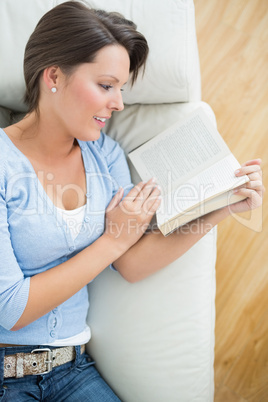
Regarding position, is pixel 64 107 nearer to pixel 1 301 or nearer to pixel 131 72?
pixel 131 72

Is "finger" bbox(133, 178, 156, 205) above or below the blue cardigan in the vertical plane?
above

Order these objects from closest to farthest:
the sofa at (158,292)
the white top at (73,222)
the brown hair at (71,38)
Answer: the brown hair at (71,38) < the white top at (73,222) < the sofa at (158,292)

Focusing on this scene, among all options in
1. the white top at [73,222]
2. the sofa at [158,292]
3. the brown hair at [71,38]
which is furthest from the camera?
the sofa at [158,292]

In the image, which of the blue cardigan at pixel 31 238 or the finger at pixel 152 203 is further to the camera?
the finger at pixel 152 203

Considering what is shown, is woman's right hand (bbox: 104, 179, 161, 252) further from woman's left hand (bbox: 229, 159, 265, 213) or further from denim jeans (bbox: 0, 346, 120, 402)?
denim jeans (bbox: 0, 346, 120, 402)

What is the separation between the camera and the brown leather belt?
0.94 m

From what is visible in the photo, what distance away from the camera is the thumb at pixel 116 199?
1.04m

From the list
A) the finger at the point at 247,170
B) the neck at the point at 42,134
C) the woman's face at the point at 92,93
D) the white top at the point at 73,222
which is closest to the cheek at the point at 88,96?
the woman's face at the point at 92,93

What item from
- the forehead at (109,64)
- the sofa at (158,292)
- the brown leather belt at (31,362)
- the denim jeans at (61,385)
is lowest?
the denim jeans at (61,385)

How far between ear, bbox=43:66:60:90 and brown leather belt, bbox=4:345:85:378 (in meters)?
0.68

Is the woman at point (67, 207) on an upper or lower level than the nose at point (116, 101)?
lower

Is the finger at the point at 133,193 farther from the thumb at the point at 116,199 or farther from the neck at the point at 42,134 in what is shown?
the neck at the point at 42,134

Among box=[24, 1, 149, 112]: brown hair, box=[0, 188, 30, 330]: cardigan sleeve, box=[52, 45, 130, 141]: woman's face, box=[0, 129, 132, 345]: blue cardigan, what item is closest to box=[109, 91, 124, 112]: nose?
box=[52, 45, 130, 141]: woman's face

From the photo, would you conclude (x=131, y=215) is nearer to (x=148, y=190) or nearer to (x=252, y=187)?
(x=148, y=190)
